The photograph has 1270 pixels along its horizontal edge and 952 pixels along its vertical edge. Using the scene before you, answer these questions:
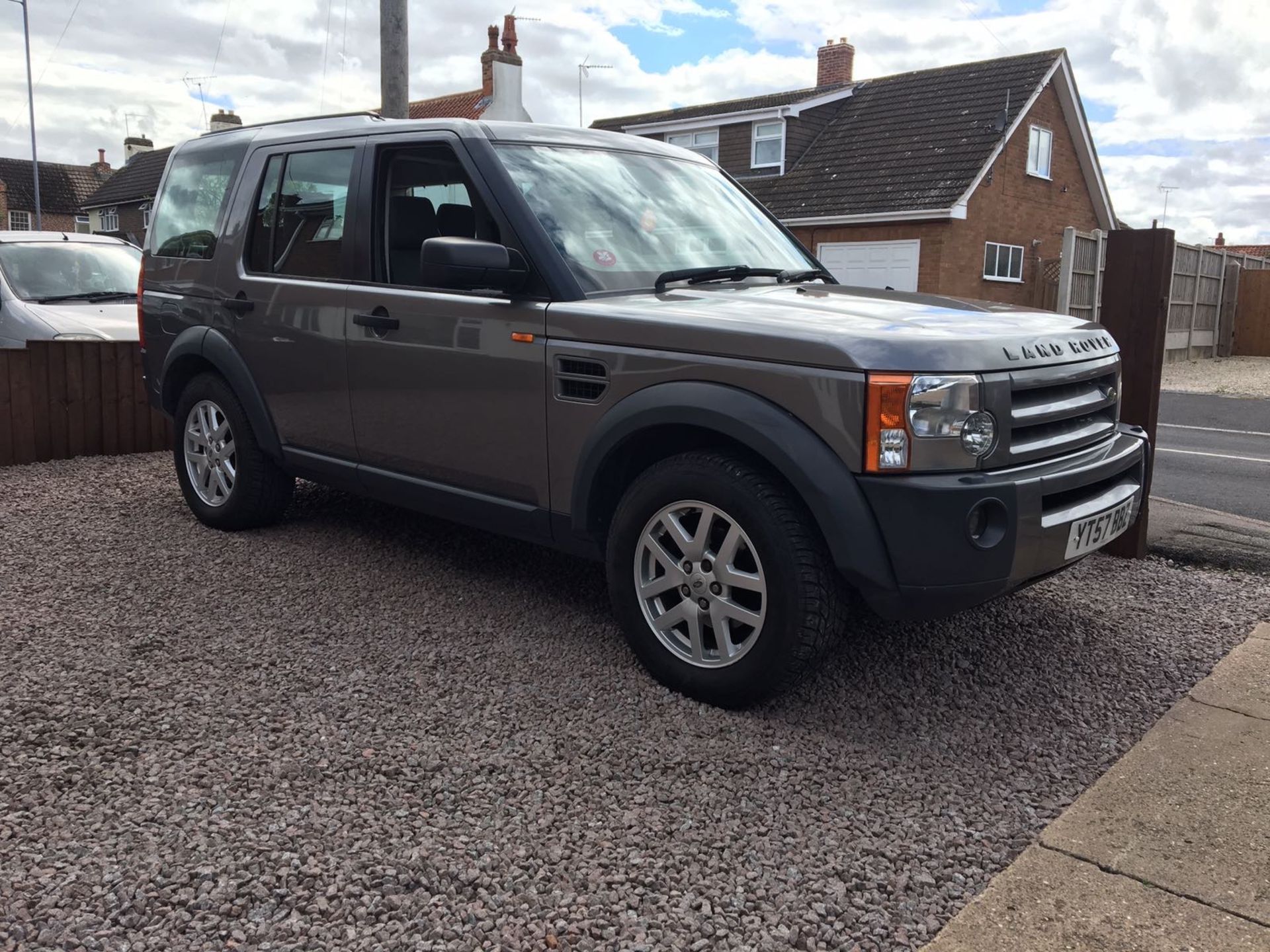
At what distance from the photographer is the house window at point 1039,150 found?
83.7 ft

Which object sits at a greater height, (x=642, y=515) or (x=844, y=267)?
(x=844, y=267)

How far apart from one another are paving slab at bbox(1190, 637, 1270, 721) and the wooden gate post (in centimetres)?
105

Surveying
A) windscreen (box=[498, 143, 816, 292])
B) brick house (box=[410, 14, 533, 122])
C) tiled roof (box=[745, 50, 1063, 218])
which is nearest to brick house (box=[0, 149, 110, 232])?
brick house (box=[410, 14, 533, 122])

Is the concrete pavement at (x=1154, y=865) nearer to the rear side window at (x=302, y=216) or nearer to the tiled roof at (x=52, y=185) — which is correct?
the rear side window at (x=302, y=216)

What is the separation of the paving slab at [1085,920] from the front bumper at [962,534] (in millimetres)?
801

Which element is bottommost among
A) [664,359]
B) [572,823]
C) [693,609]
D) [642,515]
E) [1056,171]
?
[572,823]

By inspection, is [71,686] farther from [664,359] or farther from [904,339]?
[904,339]

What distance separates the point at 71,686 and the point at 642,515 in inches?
79.9

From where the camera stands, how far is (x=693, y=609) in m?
3.56

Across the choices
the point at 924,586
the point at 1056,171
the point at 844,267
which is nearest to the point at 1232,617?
the point at 924,586

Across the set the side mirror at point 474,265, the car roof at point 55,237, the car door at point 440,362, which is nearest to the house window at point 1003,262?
the car roof at point 55,237

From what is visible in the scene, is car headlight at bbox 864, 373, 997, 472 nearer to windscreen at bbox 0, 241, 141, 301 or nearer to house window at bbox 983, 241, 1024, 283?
windscreen at bbox 0, 241, 141, 301

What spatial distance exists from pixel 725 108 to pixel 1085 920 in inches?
1146

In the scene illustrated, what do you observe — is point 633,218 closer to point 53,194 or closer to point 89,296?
point 89,296
